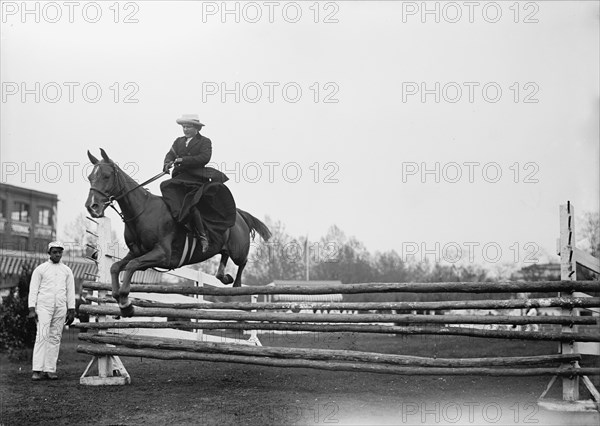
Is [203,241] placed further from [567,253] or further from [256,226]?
[567,253]

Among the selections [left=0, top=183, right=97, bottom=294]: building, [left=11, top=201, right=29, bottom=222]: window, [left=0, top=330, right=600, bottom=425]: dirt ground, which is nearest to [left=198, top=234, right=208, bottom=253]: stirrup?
[left=0, top=330, right=600, bottom=425]: dirt ground

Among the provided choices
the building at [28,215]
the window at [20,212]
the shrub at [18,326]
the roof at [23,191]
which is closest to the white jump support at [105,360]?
the shrub at [18,326]

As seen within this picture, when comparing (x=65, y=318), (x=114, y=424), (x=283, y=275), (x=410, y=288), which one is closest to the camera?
(x=114, y=424)

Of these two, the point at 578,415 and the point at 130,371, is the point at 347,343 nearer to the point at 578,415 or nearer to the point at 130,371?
the point at 130,371

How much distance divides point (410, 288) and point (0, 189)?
41.8m

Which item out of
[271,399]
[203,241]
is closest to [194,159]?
[203,241]

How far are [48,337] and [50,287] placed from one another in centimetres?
77

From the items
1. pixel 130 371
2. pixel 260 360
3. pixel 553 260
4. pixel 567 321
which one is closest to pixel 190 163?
pixel 260 360

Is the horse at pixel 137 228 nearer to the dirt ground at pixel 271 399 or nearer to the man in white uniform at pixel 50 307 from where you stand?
the dirt ground at pixel 271 399

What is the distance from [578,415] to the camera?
7.59 metres

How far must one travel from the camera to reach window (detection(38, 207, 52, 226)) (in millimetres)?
52972

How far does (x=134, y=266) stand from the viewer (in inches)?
305

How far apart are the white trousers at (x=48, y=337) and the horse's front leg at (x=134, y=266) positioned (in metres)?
2.23

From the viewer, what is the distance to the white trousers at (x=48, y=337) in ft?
31.2
